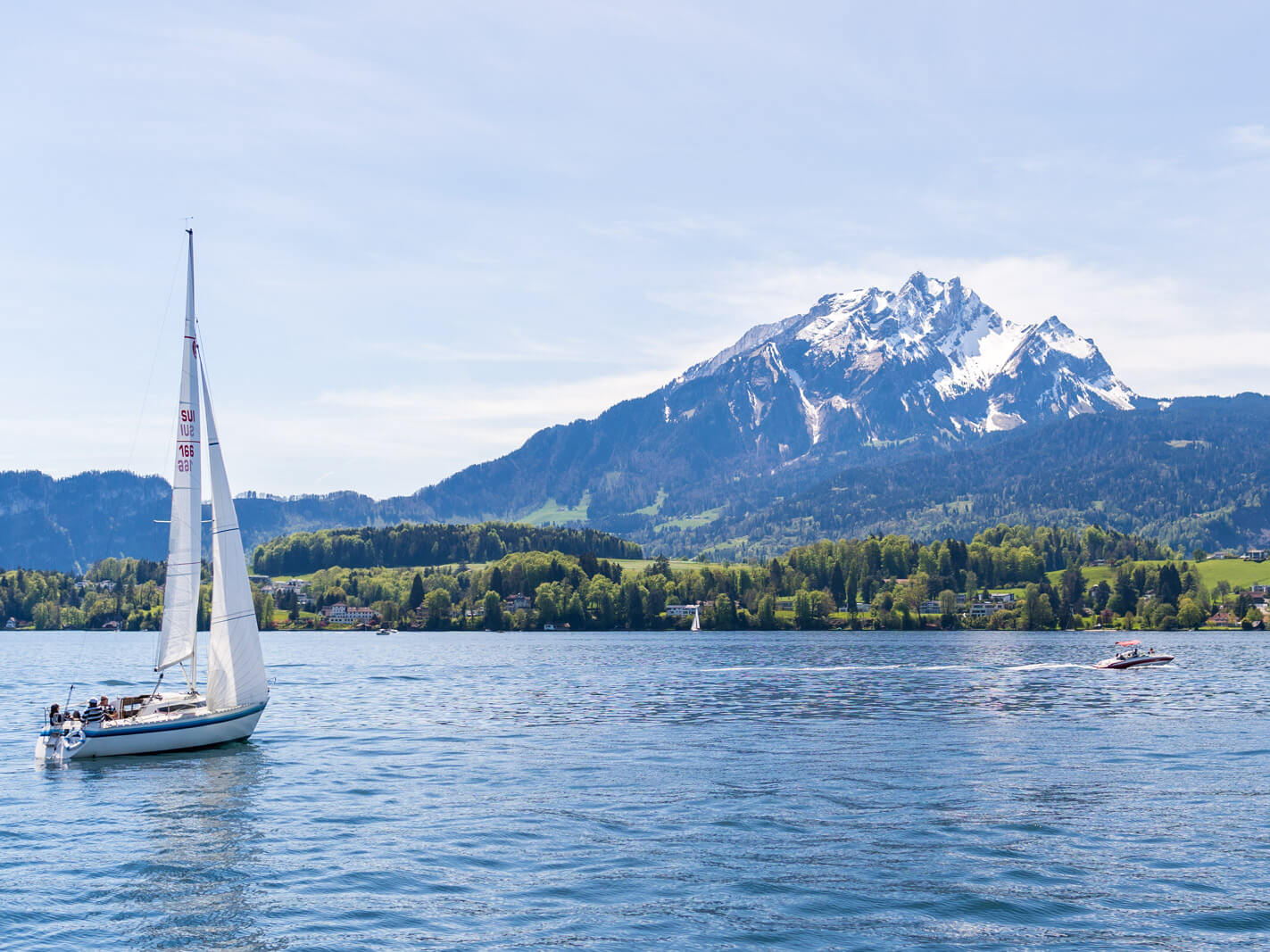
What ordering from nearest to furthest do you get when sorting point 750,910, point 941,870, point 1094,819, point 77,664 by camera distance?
point 750,910
point 941,870
point 1094,819
point 77,664

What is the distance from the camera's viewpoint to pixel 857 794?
51.8 meters

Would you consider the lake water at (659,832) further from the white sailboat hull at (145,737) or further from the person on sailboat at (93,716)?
the person on sailboat at (93,716)

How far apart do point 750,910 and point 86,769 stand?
43128 mm

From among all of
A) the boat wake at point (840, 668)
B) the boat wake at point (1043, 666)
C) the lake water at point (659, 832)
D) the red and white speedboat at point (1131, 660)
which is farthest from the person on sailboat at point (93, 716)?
the red and white speedboat at point (1131, 660)

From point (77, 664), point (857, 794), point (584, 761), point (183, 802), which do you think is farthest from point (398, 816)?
point (77, 664)

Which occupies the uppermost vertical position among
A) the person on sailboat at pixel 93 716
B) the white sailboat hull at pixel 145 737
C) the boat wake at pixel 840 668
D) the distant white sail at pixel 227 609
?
the distant white sail at pixel 227 609

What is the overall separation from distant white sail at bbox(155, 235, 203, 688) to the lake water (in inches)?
281

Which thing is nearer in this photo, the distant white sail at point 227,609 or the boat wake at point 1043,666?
the distant white sail at point 227,609

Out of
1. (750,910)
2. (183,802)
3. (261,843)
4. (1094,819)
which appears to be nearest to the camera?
(750,910)

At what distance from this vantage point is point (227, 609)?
211ft

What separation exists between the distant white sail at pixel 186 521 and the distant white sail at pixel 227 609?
3.24 feet

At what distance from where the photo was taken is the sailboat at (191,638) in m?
62.1

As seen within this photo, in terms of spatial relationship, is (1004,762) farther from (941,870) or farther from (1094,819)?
(941,870)

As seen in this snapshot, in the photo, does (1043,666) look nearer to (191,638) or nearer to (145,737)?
(191,638)
